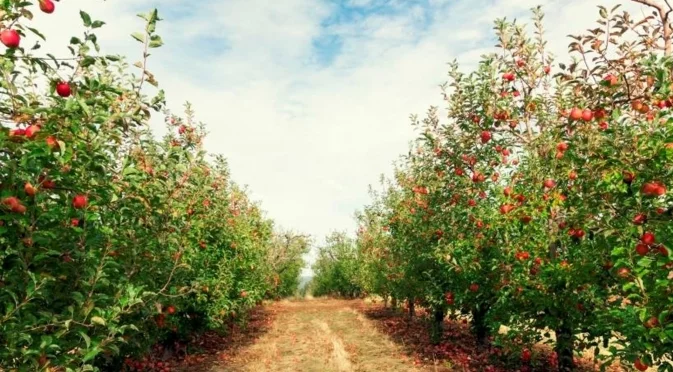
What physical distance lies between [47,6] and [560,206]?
341 inches

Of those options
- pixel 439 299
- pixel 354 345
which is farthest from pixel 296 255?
pixel 439 299

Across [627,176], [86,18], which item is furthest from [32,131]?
[627,176]

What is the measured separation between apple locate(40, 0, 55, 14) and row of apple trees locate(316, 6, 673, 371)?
5238 millimetres

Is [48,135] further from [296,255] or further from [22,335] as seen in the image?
[296,255]

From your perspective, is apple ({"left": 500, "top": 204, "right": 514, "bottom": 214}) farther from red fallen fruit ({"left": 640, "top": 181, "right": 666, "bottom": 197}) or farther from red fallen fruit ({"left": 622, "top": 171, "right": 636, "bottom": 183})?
red fallen fruit ({"left": 640, "top": 181, "right": 666, "bottom": 197})

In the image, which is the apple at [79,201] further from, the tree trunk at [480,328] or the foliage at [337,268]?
the foliage at [337,268]

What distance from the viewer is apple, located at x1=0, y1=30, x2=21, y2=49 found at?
3564 millimetres

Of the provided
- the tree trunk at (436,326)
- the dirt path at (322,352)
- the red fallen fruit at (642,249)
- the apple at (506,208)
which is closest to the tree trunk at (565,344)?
the apple at (506,208)

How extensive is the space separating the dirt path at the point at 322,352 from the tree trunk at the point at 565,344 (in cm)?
459

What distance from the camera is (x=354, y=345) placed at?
17891mm

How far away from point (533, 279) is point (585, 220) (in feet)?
10.7

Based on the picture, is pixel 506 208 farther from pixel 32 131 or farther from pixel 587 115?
pixel 32 131

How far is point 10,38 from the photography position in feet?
11.7

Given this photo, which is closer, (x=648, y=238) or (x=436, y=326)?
(x=648, y=238)
